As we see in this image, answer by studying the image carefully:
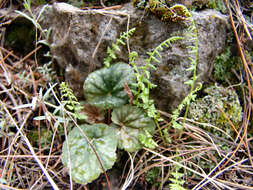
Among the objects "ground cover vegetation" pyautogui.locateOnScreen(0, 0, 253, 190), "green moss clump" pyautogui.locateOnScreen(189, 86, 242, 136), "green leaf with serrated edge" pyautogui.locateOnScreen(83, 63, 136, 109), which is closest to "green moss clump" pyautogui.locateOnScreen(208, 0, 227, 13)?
"ground cover vegetation" pyautogui.locateOnScreen(0, 0, 253, 190)

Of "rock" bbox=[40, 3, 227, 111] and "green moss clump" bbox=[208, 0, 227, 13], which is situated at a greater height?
"green moss clump" bbox=[208, 0, 227, 13]

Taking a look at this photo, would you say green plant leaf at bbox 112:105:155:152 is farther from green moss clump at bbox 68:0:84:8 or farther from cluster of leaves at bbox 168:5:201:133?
green moss clump at bbox 68:0:84:8

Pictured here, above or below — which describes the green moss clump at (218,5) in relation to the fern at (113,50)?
above

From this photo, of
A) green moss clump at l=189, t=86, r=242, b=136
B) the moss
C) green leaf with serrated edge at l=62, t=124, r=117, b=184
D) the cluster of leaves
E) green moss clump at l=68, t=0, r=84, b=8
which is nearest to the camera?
the cluster of leaves

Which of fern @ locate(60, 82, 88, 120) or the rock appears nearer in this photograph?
fern @ locate(60, 82, 88, 120)

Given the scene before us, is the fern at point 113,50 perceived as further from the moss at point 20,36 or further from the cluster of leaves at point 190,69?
the moss at point 20,36

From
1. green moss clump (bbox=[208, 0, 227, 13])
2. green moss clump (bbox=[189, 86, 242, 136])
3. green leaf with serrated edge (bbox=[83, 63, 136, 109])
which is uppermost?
green moss clump (bbox=[208, 0, 227, 13])

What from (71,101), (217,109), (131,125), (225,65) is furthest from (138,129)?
(225,65)

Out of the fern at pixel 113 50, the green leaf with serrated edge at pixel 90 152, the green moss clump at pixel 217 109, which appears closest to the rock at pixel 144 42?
the fern at pixel 113 50
